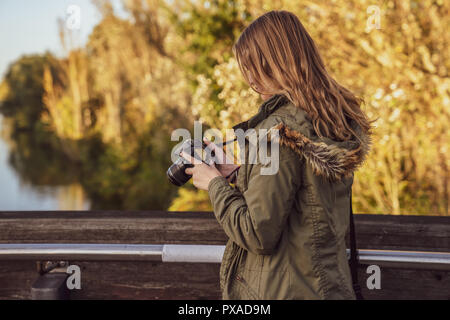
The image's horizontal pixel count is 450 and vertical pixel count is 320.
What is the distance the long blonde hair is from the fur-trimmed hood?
0.02 m

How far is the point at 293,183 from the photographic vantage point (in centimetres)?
122

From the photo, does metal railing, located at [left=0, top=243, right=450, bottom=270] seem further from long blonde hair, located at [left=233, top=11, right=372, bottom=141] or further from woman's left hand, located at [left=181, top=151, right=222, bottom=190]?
long blonde hair, located at [left=233, top=11, right=372, bottom=141]

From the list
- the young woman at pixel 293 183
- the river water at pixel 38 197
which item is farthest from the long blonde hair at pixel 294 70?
the river water at pixel 38 197

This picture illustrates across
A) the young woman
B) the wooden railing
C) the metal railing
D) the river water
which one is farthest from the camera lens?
the river water

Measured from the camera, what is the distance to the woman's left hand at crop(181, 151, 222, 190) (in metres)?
1.40

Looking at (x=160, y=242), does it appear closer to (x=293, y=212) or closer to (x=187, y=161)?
(x=187, y=161)

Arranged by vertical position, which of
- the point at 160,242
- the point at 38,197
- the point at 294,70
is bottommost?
the point at 38,197

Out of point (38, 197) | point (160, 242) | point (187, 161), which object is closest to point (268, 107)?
point (187, 161)

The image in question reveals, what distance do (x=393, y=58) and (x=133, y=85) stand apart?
13.4m

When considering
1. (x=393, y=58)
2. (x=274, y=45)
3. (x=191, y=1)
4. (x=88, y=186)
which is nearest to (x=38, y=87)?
(x=88, y=186)

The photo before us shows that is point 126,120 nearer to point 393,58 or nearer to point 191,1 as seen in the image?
point 191,1

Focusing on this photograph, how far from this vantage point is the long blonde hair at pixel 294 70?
129 cm

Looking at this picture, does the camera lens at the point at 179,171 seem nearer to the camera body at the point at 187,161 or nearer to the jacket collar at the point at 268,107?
the camera body at the point at 187,161

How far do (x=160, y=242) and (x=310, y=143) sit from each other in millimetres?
1220
